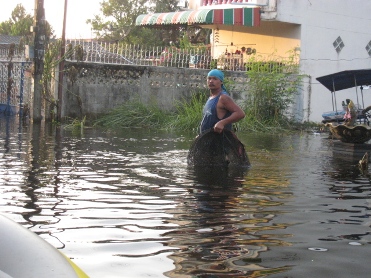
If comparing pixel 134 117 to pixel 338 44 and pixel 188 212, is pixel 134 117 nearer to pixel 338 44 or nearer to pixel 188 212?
pixel 338 44

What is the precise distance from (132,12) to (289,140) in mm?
34907

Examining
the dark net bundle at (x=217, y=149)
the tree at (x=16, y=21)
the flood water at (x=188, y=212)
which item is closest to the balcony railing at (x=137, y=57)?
the flood water at (x=188, y=212)

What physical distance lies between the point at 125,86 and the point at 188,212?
661 inches

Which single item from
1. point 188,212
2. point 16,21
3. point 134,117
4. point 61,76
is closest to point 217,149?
point 188,212

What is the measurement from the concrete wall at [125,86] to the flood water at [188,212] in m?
8.91

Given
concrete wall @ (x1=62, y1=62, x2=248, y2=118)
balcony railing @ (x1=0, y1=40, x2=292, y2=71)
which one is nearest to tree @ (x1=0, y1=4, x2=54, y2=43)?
balcony railing @ (x1=0, y1=40, x2=292, y2=71)

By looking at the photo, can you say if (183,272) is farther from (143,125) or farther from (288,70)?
(288,70)

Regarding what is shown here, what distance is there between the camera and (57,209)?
7598 millimetres

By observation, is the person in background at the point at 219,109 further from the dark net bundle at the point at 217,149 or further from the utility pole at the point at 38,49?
the utility pole at the point at 38,49

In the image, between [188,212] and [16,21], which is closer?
[188,212]

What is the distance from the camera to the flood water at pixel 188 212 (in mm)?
5465

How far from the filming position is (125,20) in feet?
174

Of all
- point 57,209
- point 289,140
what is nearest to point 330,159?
point 289,140

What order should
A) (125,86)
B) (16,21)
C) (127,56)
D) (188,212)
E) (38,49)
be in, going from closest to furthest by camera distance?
(188,212) < (38,49) < (125,86) < (127,56) < (16,21)
